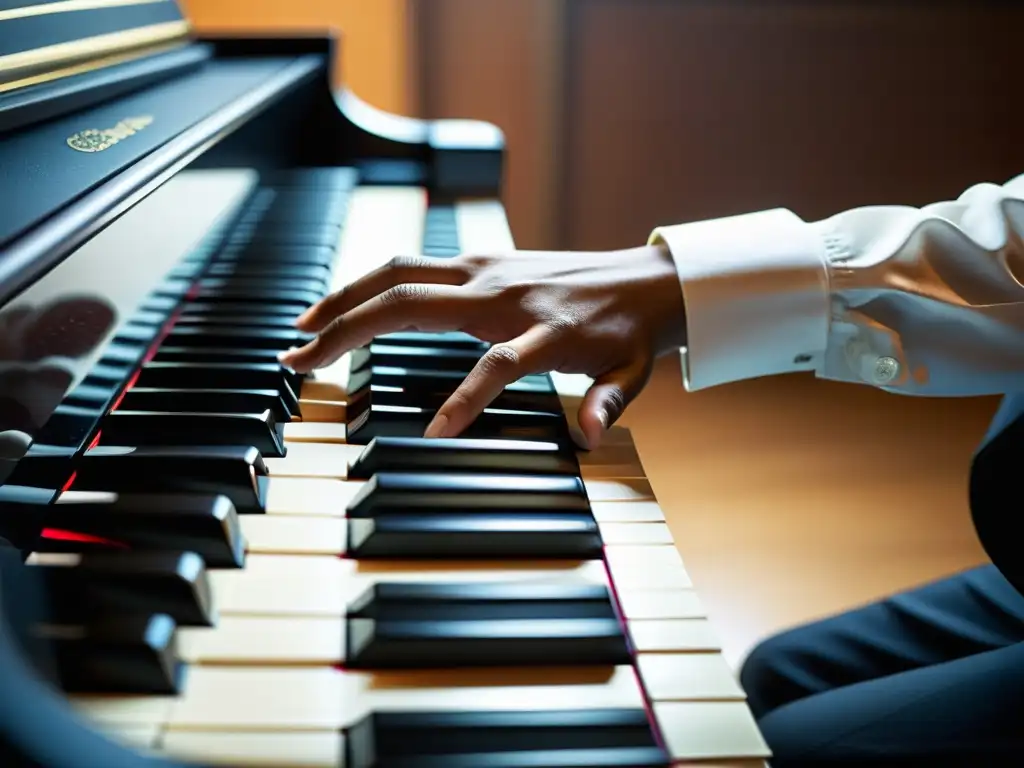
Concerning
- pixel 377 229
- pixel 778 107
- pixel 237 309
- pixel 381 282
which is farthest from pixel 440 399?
pixel 778 107

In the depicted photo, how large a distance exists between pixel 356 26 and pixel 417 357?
5.62 feet

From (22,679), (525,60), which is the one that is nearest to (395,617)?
(22,679)

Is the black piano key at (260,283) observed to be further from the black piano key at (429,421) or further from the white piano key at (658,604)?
the white piano key at (658,604)

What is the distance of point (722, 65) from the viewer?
7.89 ft

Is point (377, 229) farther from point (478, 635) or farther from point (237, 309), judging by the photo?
point (478, 635)

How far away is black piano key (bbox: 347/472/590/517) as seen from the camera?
22.2 inches

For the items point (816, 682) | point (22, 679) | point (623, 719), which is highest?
point (22, 679)

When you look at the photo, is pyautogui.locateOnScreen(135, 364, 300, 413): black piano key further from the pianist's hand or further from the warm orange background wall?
the warm orange background wall

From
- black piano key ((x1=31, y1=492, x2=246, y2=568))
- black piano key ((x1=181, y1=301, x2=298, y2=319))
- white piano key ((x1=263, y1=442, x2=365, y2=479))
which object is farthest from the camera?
black piano key ((x1=181, y1=301, x2=298, y2=319))

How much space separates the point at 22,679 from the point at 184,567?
0.17m

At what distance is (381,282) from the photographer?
2.58 feet

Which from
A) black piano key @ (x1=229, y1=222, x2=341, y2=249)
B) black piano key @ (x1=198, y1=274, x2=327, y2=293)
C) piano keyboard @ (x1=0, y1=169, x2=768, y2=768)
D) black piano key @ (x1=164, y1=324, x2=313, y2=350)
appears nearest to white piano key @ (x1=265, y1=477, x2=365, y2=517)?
piano keyboard @ (x1=0, y1=169, x2=768, y2=768)

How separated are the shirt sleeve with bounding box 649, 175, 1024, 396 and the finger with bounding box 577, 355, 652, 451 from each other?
0.08 m

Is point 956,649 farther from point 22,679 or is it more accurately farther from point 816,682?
point 22,679
